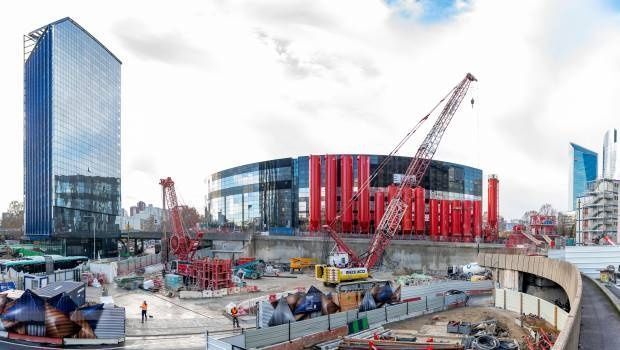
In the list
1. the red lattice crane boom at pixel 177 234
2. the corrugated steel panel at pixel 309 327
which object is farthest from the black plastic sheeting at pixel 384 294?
the red lattice crane boom at pixel 177 234

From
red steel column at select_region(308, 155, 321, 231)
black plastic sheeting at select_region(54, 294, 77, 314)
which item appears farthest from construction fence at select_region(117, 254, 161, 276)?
black plastic sheeting at select_region(54, 294, 77, 314)

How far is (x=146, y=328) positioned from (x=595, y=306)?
26277 mm

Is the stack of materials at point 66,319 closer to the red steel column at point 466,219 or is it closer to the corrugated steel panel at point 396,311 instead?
the corrugated steel panel at point 396,311

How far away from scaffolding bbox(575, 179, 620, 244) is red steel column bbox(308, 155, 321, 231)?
42.2m

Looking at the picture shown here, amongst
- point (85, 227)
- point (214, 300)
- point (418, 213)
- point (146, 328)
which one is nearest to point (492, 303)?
point (214, 300)

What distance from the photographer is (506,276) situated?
43.2 metres

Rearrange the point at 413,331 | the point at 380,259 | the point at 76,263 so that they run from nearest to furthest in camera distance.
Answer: the point at 413,331, the point at 76,263, the point at 380,259

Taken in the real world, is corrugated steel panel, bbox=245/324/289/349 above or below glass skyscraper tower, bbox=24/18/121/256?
below

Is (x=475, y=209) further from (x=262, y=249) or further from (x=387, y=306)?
(x=387, y=306)

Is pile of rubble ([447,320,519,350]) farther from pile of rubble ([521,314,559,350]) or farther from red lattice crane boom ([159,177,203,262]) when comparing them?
red lattice crane boom ([159,177,203,262])

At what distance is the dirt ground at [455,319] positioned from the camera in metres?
30.2

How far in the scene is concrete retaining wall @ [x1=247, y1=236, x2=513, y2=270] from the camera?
210ft

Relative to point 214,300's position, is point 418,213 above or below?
above

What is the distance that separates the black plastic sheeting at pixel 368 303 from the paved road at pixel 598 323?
12.5 meters
